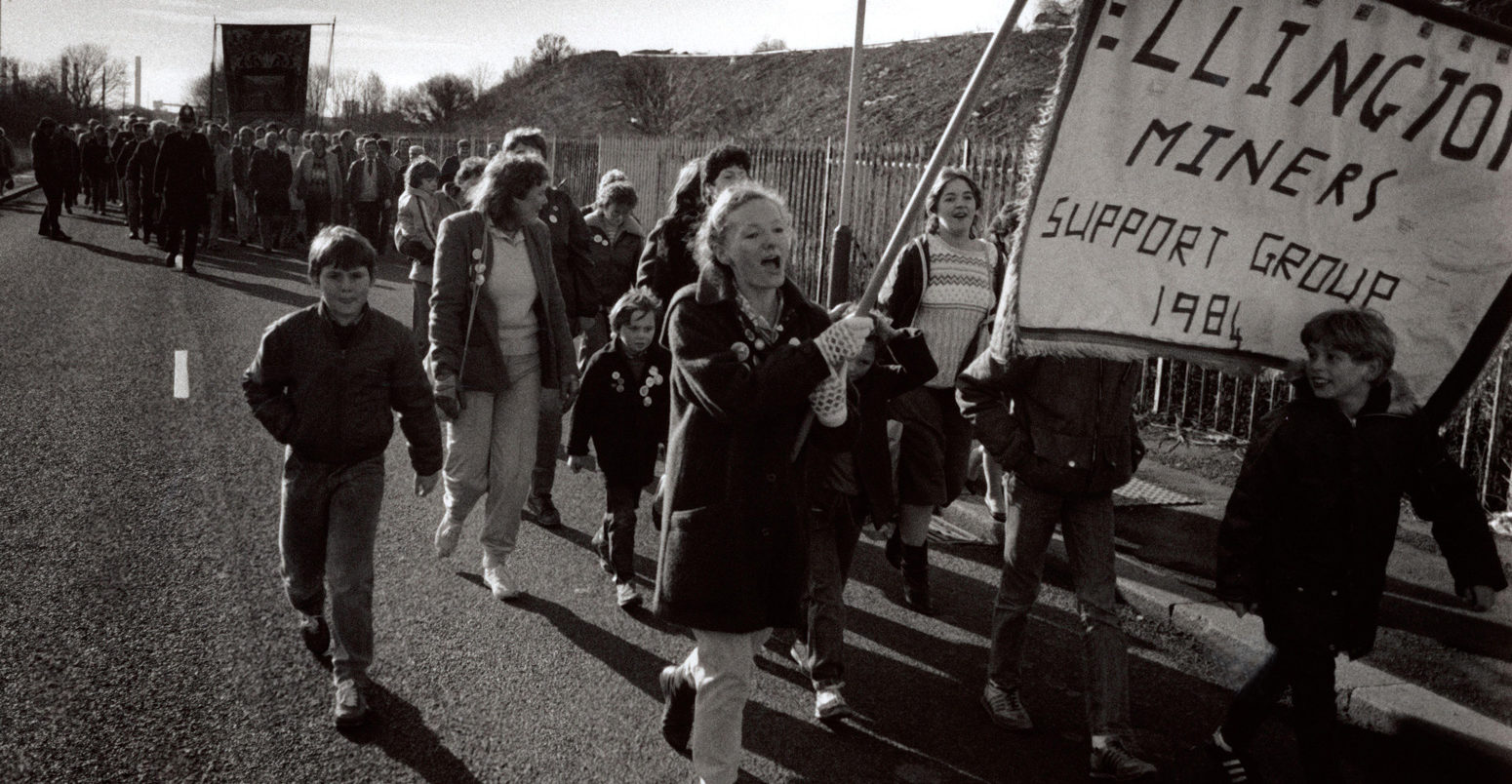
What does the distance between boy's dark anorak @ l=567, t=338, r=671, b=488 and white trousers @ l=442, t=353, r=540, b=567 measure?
22 cm

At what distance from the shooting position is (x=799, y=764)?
420 cm

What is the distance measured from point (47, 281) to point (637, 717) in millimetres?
13726

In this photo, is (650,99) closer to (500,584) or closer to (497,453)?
(497,453)

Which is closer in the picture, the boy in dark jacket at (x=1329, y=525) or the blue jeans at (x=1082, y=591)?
the boy in dark jacket at (x=1329, y=525)

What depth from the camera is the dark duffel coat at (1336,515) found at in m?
3.78

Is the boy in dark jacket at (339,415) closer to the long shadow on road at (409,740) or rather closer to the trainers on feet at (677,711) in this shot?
the long shadow on road at (409,740)

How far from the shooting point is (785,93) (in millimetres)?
55656

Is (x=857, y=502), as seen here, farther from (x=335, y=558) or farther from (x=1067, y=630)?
(x=335, y=558)

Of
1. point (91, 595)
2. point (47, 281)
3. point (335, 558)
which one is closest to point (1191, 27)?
point (335, 558)

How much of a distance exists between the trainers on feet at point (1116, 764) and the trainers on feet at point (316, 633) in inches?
106

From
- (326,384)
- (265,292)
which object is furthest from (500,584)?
(265,292)

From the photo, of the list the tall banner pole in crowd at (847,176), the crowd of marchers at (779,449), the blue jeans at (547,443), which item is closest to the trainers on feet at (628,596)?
the crowd of marchers at (779,449)

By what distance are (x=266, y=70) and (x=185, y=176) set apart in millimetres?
16489

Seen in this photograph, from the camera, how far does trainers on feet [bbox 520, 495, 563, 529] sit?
6.91 metres
